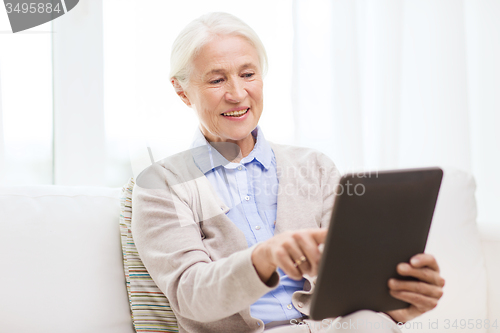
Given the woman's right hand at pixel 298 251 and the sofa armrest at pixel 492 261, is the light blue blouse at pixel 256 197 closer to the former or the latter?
the woman's right hand at pixel 298 251

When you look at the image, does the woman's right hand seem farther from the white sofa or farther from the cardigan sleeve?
the white sofa

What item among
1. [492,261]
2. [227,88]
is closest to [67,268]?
[227,88]

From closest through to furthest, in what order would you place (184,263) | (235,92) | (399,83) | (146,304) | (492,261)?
(184,263)
(146,304)
(235,92)
(492,261)
(399,83)

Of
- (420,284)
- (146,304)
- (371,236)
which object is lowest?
(146,304)

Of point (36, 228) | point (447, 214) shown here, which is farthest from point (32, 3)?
point (447, 214)

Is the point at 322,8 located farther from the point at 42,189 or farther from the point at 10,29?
the point at 42,189

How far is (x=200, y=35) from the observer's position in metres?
1.14

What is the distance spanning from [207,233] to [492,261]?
3.13ft

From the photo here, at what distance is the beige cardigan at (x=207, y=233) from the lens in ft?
2.60

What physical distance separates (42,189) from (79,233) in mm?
167

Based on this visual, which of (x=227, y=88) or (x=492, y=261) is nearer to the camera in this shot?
(x=227, y=88)

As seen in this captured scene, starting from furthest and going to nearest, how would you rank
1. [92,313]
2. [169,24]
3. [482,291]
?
[169,24] → [482,291] → [92,313]

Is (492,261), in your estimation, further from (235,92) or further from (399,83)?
(235,92)

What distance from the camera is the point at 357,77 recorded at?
1915 millimetres
